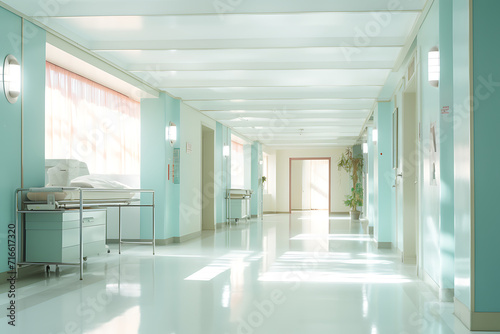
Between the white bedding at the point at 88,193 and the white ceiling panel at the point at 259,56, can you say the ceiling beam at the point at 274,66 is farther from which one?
the white bedding at the point at 88,193

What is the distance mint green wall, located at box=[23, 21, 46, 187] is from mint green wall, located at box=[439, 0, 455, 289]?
3.96 meters

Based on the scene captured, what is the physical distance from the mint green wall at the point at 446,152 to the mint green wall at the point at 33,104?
3.96m

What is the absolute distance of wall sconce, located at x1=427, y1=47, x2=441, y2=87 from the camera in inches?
174

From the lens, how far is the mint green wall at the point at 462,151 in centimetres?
340

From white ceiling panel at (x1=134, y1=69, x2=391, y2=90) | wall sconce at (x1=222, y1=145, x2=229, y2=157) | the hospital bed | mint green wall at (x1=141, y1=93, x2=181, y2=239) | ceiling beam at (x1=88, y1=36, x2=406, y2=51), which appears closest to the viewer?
the hospital bed

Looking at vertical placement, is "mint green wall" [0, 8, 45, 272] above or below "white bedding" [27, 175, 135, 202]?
above

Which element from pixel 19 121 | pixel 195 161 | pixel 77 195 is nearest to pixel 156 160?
pixel 195 161

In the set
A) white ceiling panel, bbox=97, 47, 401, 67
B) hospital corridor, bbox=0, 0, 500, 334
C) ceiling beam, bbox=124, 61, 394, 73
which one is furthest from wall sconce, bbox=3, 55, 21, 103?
ceiling beam, bbox=124, 61, 394, 73

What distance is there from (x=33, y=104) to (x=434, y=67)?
3.98m

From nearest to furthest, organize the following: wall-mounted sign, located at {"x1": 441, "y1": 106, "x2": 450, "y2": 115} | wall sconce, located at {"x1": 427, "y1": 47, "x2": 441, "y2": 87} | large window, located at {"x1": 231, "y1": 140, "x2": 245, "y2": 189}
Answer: wall-mounted sign, located at {"x1": 441, "y1": 106, "x2": 450, "y2": 115} < wall sconce, located at {"x1": 427, "y1": 47, "x2": 441, "y2": 87} < large window, located at {"x1": 231, "y1": 140, "x2": 245, "y2": 189}

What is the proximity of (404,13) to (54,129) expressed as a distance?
15.1 ft

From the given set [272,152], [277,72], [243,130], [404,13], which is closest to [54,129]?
[277,72]

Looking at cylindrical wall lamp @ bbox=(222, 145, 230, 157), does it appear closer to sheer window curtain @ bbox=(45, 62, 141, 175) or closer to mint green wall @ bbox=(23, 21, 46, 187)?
sheer window curtain @ bbox=(45, 62, 141, 175)


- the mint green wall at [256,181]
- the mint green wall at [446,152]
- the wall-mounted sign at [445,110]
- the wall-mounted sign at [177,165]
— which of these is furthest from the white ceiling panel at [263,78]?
the mint green wall at [256,181]
